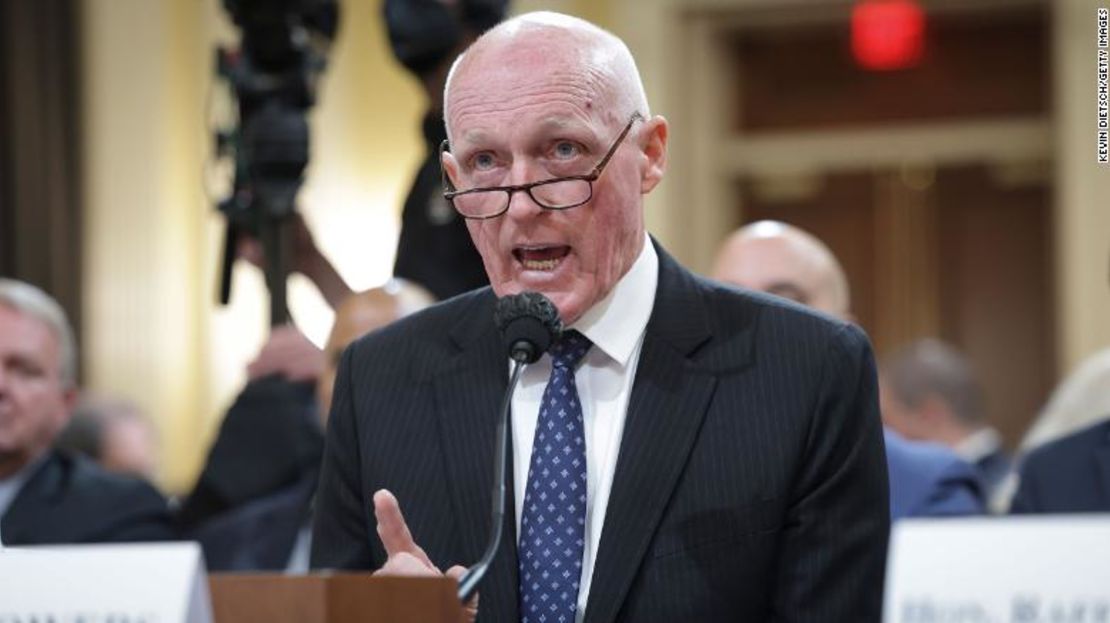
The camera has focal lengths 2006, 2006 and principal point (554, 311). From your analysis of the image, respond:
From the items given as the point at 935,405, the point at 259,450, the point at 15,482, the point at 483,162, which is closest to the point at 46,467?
the point at 15,482

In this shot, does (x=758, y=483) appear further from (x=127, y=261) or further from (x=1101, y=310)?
(x=127, y=261)

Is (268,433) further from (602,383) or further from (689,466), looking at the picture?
(689,466)

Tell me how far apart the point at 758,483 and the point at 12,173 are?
20.0ft

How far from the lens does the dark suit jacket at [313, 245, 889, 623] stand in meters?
2.26

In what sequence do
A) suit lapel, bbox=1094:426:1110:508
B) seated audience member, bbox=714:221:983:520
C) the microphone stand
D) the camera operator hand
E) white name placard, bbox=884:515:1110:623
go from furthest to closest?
the camera operator hand, seated audience member, bbox=714:221:983:520, suit lapel, bbox=1094:426:1110:508, the microphone stand, white name placard, bbox=884:515:1110:623

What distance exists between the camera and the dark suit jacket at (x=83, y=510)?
148 inches

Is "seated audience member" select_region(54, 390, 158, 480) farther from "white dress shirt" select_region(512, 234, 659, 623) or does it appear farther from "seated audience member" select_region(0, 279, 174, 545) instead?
"white dress shirt" select_region(512, 234, 659, 623)

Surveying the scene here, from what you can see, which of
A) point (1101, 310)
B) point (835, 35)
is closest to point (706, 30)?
point (835, 35)

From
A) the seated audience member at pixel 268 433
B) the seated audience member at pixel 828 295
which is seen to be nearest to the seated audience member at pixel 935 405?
the seated audience member at pixel 828 295

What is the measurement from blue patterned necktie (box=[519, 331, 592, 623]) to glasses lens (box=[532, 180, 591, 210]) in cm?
23

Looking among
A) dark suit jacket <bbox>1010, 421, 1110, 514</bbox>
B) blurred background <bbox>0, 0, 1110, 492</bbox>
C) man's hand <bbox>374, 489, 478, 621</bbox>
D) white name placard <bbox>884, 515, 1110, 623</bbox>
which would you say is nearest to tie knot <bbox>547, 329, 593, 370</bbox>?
man's hand <bbox>374, 489, 478, 621</bbox>

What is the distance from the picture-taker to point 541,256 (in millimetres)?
2334

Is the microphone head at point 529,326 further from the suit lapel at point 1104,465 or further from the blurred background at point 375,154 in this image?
the blurred background at point 375,154

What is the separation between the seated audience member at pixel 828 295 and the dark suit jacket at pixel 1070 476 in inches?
8.1
